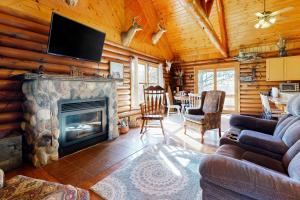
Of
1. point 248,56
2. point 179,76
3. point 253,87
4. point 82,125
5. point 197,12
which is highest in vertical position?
point 197,12

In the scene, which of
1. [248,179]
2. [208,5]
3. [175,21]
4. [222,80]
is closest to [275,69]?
[222,80]

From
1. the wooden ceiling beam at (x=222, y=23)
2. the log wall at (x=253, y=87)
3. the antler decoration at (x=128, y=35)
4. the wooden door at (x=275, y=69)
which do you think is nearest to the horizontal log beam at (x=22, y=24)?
the antler decoration at (x=128, y=35)

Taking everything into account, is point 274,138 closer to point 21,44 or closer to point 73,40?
point 73,40

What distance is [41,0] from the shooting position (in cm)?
281

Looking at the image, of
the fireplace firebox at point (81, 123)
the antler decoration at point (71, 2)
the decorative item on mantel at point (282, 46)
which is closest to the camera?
the fireplace firebox at point (81, 123)

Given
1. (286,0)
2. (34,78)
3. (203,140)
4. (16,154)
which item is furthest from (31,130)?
(286,0)

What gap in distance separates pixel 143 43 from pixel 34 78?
12.8ft

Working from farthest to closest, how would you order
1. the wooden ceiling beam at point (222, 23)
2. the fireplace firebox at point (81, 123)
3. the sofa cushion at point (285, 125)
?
the wooden ceiling beam at point (222, 23) < the fireplace firebox at point (81, 123) < the sofa cushion at point (285, 125)

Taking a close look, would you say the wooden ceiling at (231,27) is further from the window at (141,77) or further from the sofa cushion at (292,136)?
the sofa cushion at (292,136)

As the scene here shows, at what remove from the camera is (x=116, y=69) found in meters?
4.42

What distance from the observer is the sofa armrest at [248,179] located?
33.3 inches

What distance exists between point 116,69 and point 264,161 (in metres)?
3.79

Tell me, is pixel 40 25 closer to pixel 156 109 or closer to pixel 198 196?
pixel 156 109

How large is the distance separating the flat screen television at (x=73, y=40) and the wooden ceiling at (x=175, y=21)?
50cm
